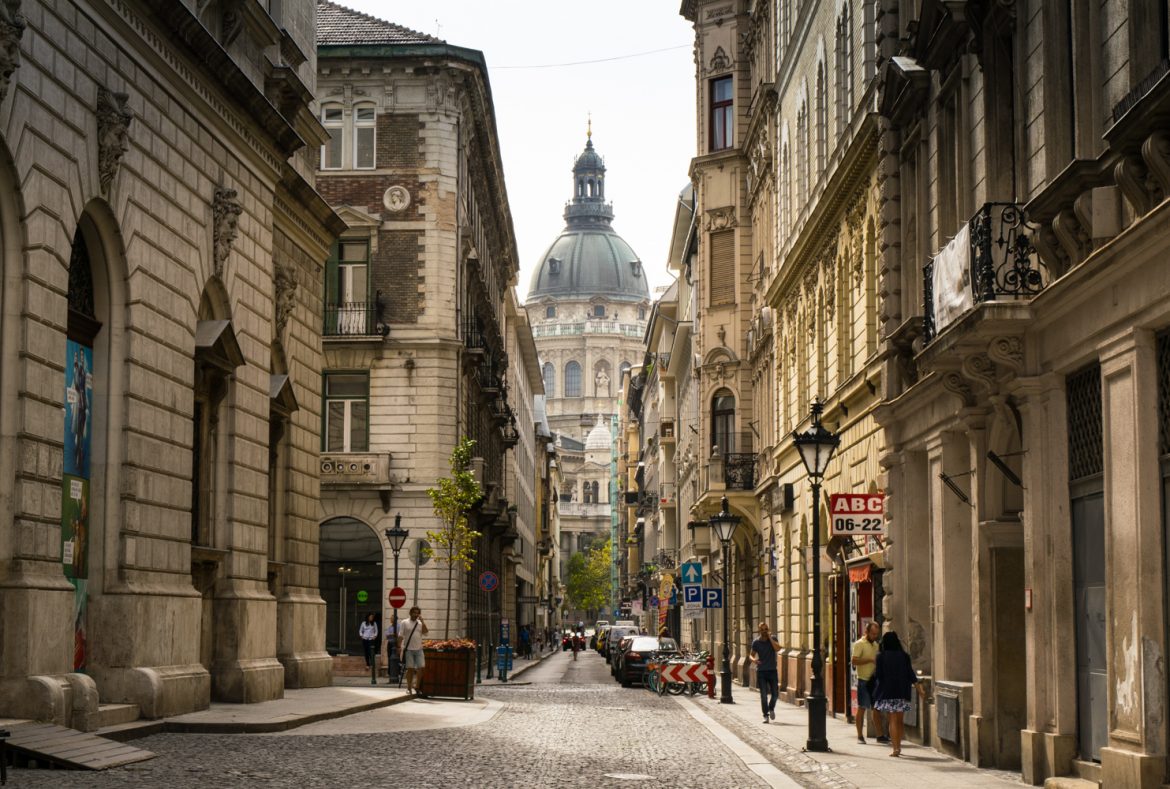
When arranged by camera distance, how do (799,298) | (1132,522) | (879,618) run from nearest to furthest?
1. (1132,522)
2. (879,618)
3. (799,298)

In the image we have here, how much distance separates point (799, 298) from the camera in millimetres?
35375

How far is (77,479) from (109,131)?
4065 millimetres

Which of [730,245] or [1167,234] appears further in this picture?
[730,245]

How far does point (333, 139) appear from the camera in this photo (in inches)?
1975

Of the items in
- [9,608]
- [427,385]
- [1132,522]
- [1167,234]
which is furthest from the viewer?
[427,385]

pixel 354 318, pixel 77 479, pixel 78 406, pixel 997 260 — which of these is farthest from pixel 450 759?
pixel 354 318

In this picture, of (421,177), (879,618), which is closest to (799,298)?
(879,618)

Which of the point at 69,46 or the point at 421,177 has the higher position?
the point at 421,177

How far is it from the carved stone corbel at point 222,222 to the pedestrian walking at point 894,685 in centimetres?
1137

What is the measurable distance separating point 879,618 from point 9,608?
12896mm

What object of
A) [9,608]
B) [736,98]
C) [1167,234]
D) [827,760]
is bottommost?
[827,760]

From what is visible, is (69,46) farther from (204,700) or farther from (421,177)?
(421,177)

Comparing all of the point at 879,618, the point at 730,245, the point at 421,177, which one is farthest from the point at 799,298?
the point at 421,177

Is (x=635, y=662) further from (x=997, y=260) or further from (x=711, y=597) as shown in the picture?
(x=997, y=260)
